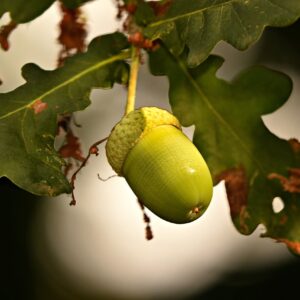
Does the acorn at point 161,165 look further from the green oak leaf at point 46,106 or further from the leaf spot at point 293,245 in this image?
the leaf spot at point 293,245

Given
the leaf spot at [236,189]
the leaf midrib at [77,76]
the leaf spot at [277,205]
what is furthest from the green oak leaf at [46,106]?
the leaf spot at [277,205]

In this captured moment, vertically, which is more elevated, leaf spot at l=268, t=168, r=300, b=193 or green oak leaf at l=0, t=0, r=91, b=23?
green oak leaf at l=0, t=0, r=91, b=23

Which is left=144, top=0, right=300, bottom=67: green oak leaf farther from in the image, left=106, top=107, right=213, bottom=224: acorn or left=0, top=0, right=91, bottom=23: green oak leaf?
left=0, top=0, right=91, bottom=23: green oak leaf

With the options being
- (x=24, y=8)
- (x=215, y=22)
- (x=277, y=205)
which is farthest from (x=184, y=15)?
(x=277, y=205)

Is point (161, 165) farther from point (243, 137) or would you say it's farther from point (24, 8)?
point (24, 8)

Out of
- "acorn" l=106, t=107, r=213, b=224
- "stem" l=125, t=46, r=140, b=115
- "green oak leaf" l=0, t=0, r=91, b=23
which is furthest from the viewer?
"green oak leaf" l=0, t=0, r=91, b=23

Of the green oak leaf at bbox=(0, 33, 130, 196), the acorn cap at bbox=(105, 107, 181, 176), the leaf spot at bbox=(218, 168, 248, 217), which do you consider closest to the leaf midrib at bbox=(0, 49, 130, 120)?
the green oak leaf at bbox=(0, 33, 130, 196)
